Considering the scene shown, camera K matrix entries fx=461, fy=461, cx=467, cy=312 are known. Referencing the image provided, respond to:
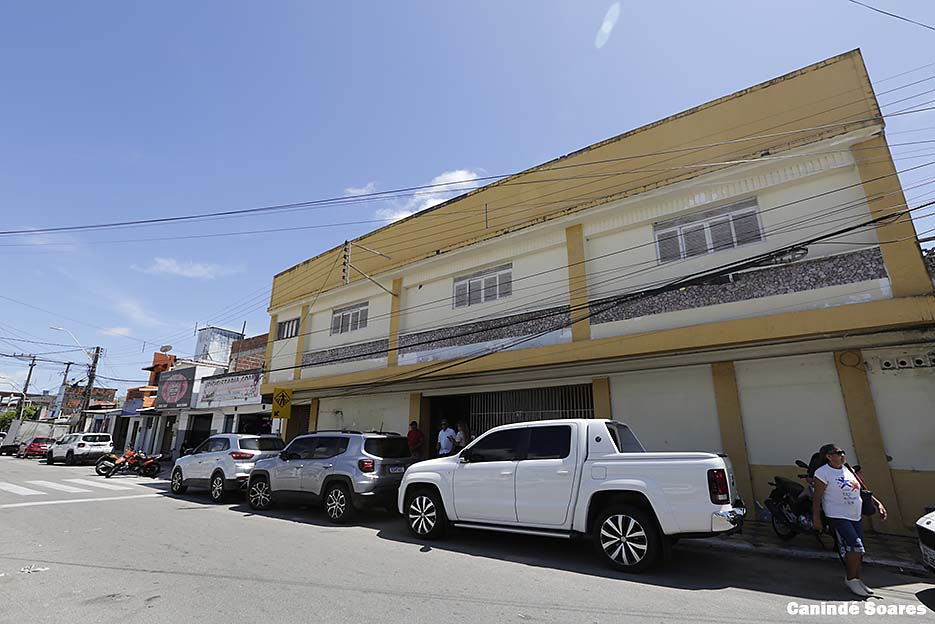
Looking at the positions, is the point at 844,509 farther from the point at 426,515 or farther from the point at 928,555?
the point at 426,515

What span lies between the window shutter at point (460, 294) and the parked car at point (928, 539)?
9947mm

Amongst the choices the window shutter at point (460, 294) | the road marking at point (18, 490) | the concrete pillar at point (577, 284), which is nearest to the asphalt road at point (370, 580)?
the concrete pillar at point (577, 284)

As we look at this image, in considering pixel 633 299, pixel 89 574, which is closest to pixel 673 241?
pixel 633 299

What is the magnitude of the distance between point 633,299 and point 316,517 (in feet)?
26.3

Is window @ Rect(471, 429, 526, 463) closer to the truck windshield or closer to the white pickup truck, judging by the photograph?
the white pickup truck

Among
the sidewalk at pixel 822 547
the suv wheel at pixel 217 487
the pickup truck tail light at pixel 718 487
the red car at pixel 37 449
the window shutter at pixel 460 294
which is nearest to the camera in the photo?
the pickup truck tail light at pixel 718 487

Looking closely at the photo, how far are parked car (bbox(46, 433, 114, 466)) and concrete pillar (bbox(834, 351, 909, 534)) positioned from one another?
30.0 meters

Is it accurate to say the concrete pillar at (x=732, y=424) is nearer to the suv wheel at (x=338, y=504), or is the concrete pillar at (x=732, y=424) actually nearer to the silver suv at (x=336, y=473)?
the silver suv at (x=336, y=473)

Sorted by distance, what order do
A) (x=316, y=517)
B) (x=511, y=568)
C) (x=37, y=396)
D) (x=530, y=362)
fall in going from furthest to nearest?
(x=37, y=396) < (x=530, y=362) < (x=316, y=517) < (x=511, y=568)

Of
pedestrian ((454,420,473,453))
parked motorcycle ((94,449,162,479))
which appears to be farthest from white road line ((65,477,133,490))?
pedestrian ((454,420,473,453))

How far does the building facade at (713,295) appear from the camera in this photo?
24.5 ft

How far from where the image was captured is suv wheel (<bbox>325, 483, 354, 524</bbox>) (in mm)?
8781

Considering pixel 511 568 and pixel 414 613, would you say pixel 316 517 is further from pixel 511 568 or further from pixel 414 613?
pixel 414 613

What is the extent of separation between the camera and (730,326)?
812cm
